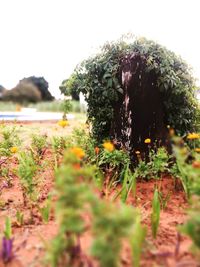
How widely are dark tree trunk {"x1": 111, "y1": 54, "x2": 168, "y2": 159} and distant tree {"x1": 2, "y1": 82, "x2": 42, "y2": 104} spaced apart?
53.2ft

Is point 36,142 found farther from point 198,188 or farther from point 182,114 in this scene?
point 198,188

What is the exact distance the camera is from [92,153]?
448 centimetres

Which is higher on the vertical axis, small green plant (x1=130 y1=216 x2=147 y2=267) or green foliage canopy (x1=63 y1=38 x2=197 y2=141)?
green foliage canopy (x1=63 y1=38 x2=197 y2=141)

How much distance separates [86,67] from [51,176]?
1510mm

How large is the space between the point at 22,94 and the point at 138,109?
53.9ft

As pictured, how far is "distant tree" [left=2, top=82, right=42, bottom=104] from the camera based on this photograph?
66.3 feet

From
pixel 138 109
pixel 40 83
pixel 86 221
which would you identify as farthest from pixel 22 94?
pixel 86 221

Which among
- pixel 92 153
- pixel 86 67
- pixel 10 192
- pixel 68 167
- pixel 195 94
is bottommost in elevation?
pixel 10 192

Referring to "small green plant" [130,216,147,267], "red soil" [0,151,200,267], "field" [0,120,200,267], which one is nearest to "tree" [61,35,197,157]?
Result: "field" [0,120,200,267]

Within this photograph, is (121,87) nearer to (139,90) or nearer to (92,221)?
(139,90)

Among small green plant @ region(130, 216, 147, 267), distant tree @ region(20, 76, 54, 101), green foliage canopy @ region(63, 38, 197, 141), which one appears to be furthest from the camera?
distant tree @ region(20, 76, 54, 101)

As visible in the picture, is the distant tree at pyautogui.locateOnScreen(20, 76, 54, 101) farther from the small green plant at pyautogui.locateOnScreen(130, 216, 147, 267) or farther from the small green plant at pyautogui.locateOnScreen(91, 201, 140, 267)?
the small green plant at pyautogui.locateOnScreen(91, 201, 140, 267)

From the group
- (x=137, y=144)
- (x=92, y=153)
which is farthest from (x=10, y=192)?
(x=137, y=144)

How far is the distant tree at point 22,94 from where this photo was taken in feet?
66.3
